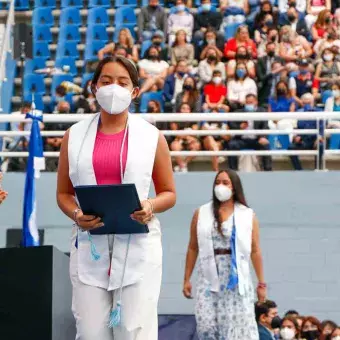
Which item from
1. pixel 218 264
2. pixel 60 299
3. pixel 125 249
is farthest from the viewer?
pixel 218 264

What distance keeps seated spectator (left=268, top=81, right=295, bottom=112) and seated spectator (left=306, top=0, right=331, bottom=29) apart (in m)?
3.22

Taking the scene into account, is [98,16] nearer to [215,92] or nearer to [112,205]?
[215,92]

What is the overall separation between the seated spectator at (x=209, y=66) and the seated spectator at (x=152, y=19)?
194 centimetres

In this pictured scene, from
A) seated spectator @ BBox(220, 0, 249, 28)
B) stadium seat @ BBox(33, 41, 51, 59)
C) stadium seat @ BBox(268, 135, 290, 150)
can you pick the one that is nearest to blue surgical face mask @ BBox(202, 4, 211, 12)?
seated spectator @ BBox(220, 0, 249, 28)

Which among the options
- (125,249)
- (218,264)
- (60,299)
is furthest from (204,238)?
(125,249)

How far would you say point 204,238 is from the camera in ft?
32.2

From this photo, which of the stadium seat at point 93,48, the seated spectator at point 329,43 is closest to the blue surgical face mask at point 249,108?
the seated spectator at point 329,43

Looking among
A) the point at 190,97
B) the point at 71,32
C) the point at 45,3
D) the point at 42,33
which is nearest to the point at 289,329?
the point at 190,97

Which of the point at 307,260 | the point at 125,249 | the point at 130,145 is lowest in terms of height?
the point at 307,260

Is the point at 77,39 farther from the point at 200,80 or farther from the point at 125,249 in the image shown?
the point at 125,249

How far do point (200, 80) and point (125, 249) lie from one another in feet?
37.3

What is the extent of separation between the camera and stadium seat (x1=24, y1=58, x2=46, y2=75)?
63.8 feet

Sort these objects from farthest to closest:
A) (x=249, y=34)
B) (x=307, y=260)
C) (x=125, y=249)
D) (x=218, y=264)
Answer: (x=249, y=34) → (x=307, y=260) → (x=218, y=264) → (x=125, y=249)

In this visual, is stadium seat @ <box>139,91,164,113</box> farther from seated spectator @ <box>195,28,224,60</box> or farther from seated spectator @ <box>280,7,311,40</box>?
seated spectator @ <box>280,7,311,40</box>
